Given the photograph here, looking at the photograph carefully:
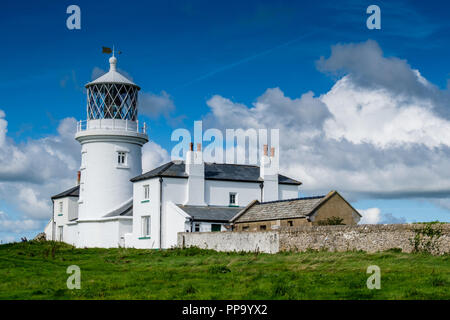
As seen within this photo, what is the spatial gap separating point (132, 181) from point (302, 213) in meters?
13.7

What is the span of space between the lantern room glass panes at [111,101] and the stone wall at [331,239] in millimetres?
14920

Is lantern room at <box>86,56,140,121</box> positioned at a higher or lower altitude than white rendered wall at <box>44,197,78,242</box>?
higher

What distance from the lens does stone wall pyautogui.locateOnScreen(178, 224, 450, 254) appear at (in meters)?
27.0

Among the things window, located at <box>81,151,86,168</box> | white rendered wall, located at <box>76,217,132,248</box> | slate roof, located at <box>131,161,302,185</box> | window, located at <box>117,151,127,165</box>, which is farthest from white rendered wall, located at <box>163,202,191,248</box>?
window, located at <box>81,151,86,168</box>

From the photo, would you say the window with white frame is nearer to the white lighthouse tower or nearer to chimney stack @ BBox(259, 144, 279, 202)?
the white lighthouse tower

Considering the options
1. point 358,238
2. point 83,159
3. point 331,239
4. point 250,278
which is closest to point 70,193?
point 83,159

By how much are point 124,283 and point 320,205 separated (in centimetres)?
1936

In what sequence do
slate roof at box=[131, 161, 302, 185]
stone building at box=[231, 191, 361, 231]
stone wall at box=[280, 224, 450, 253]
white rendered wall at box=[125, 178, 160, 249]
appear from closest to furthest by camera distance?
stone wall at box=[280, 224, 450, 253]
stone building at box=[231, 191, 361, 231]
white rendered wall at box=[125, 178, 160, 249]
slate roof at box=[131, 161, 302, 185]

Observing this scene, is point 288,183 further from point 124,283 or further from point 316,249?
point 124,283

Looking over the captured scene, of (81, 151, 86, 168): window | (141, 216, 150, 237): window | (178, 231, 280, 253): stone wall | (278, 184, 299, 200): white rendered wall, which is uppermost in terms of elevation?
(81, 151, 86, 168): window

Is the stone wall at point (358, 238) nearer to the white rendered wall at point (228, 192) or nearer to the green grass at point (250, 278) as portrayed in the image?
the green grass at point (250, 278)

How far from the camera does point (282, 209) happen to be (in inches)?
1547

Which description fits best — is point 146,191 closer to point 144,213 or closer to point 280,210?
point 144,213
